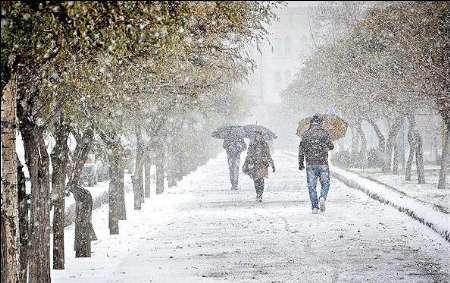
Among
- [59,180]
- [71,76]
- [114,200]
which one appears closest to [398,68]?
[114,200]

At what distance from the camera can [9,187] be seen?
661cm

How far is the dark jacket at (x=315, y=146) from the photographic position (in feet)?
51.9

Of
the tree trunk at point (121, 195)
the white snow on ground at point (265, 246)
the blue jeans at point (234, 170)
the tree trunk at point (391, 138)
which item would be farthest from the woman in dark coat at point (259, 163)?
the tree trunk at point (391, 138)

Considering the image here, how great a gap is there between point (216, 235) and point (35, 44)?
7.32 meters

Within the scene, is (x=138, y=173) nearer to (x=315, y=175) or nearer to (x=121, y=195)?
(x=121, y=195)

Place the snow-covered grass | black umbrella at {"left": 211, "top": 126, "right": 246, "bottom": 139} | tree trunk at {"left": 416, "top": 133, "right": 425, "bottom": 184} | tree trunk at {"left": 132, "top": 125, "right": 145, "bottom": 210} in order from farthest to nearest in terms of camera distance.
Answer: black umbrella at {"left": 211, "top": 126, "right": 246, "bottom": 139} → tree trunk at {"left": 416, "top": 133, "right": 425, "bottom": 184} → tree trunk at {"left": 132, "top": 125, "right": 145, "bottom": 210} → the snow-covered grass

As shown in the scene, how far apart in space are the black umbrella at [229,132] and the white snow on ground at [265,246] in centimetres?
697

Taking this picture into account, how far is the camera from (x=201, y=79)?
13.4 m

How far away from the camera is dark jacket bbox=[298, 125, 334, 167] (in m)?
15.8

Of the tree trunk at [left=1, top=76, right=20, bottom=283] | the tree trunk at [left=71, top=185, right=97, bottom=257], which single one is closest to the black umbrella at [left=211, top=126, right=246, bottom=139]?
the tree trunk at [left=71, top=185, right=97, bottom=257]

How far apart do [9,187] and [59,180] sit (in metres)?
3.09

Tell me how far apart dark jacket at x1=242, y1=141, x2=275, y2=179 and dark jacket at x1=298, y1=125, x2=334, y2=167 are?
355 cm

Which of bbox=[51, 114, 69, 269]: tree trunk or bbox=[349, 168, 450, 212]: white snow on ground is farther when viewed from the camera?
A: bbox=[349, 168, 450, 212]: white snow on ground

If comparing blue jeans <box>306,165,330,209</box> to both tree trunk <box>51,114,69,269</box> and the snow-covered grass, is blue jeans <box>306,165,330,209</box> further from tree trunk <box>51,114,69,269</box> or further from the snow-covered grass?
tree trunk <box>51,114,69,269</box>
